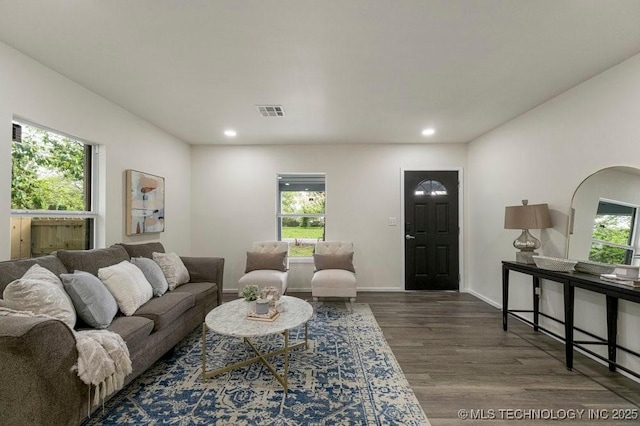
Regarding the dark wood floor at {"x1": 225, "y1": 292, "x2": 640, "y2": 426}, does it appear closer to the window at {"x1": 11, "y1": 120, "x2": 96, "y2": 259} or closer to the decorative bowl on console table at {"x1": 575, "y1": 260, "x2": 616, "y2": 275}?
the decorative bowl on console table at {"x1": 575, "y1": 260, "x2": 616, "y2": 275}

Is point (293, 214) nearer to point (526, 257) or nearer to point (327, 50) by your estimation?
point (327, 50)

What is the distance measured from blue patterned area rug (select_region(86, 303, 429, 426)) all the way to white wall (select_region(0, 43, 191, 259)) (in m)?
1.51

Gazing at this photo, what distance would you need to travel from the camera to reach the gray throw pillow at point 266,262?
411 centimetres

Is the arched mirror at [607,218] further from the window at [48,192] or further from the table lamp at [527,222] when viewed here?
the window at [48,192]

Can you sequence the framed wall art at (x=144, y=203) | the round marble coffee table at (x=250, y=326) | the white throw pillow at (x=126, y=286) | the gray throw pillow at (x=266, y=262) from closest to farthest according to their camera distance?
1. the round marble coffee table at (x=250, y=326)
2. the white throw pillow at (x=126, y=286)
3. the framed wall art at (x=144, y=203)
4. the gray throw pillow at (x=266, y=262)

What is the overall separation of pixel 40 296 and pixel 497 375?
3.28 meters

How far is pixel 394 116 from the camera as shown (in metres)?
3.52

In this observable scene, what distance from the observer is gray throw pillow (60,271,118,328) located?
6.34 feet

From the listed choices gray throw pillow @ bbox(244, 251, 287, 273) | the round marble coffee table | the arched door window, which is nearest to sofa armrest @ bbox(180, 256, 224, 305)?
gray throw pillow @ bbox(244, 251, 287, 273)

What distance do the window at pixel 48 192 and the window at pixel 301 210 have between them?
2.66m

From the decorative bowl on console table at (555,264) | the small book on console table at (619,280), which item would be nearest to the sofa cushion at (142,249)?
the decorative bowl on console table at (555,264)

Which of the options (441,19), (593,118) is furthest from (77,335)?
(593,118)

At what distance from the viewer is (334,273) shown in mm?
3898

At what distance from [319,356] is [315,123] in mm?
2799
